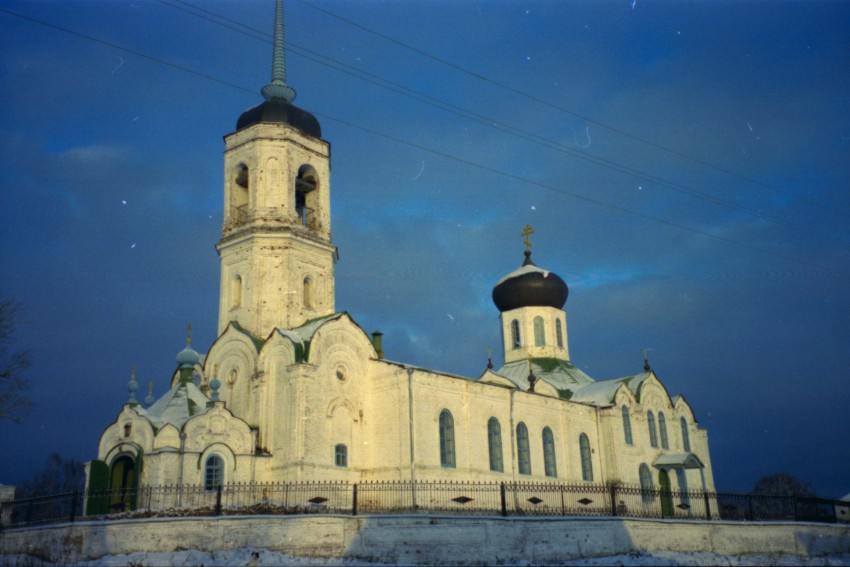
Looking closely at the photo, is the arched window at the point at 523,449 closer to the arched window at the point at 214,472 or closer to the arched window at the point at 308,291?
the arched window at the point at 308,291

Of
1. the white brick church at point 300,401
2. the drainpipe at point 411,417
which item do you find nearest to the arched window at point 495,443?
the white brick church at point 300,401

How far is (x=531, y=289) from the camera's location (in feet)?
137

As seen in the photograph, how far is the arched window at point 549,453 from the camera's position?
33875 millimetres

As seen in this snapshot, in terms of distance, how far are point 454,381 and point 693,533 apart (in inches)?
406

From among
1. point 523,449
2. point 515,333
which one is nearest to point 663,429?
point 515,333

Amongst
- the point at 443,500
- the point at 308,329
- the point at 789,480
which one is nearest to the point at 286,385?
the point at 308,329

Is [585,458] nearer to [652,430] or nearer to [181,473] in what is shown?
[652,430]

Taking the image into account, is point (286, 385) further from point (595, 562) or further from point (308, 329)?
point (595, 562)

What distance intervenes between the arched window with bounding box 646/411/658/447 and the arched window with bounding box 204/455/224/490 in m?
22.1

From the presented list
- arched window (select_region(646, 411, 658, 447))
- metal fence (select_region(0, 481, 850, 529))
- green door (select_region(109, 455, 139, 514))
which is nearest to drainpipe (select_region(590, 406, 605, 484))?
arched window (select_region(646, 411, 658, 447))

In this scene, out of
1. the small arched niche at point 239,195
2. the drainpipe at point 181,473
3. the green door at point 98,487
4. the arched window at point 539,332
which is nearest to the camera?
the drainpipe at point 181,473

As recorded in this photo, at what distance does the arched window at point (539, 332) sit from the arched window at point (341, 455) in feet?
57.0

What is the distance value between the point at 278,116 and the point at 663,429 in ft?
79.2

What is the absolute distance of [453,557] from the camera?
18.7 meters
